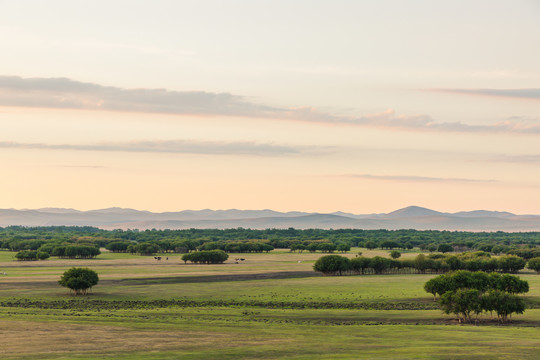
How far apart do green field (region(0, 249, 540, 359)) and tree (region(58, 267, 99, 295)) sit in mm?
2019

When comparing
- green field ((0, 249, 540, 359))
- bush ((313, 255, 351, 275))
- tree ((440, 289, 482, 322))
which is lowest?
green field ((0, 249, 540, 359))

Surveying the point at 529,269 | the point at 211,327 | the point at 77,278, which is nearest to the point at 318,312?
the point at 211,327

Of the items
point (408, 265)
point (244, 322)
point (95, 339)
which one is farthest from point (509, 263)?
point (95, 339)

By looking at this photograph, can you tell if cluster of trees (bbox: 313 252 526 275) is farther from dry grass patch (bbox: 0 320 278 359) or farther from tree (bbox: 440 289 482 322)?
dry grass patch (bbox: 0 320 278 359)

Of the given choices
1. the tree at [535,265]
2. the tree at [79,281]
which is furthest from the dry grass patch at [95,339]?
the tree at [535,265]

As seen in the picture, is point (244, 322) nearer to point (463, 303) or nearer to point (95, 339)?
point (95, 339)

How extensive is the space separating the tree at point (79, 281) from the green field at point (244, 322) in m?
2.02

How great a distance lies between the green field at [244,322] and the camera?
65.6 m

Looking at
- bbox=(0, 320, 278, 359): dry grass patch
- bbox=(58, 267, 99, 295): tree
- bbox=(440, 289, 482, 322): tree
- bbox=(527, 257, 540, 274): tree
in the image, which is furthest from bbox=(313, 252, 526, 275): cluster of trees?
bbox=(0, 320, 278, 359): dry grass patch

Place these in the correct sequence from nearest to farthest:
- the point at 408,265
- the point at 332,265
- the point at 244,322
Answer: the point at 244,322 < the point at 332,265 < the point at 408,265

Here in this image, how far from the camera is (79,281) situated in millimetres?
124688

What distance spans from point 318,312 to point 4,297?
178 feet

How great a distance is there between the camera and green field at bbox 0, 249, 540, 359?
65.6 m

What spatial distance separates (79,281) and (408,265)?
8921cm
